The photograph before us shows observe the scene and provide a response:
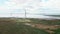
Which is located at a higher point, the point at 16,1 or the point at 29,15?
the point at 16,1

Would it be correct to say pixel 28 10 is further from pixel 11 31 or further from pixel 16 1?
pixel 11 31

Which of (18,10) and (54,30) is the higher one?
(18,10)

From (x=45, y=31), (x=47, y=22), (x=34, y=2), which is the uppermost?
(x=34, y=2)

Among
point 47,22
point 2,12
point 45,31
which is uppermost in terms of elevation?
point 2,12

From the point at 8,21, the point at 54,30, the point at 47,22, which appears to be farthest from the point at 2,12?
the point at 54,30

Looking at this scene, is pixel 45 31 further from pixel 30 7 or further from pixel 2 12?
pixel 2 12

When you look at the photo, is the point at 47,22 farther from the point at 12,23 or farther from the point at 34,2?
the point at 12,23

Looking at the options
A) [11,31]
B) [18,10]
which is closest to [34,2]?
[18,10]
